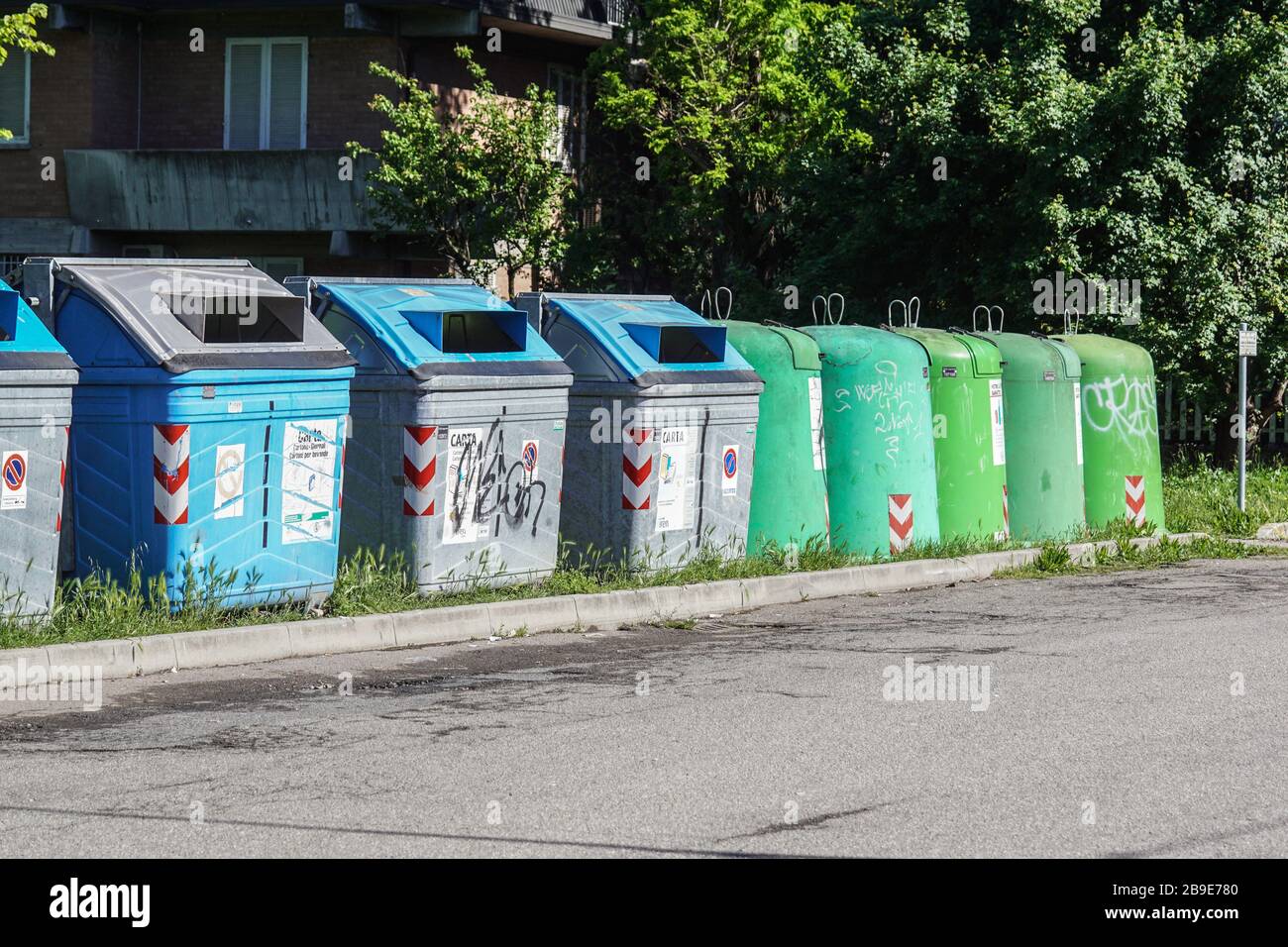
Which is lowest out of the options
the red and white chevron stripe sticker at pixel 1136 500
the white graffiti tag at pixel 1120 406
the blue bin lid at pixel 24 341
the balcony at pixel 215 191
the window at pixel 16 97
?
the red and white chevron stripe sticker at pixel 1136 500

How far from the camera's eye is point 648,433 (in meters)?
11.0

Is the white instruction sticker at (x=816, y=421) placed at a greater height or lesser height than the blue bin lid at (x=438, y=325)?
lesser

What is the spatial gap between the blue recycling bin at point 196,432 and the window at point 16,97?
50.8 feet

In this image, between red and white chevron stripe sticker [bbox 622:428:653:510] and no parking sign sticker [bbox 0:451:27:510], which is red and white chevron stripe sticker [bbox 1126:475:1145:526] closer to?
red and white chevron stripe sticker [bbox 622:428:653:510]

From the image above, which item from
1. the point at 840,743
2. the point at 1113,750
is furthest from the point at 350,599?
the point at 1113,750

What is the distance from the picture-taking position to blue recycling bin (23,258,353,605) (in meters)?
8.93

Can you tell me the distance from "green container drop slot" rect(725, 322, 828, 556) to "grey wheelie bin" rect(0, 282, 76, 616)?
4.90 metres

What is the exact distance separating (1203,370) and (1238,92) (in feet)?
9.57

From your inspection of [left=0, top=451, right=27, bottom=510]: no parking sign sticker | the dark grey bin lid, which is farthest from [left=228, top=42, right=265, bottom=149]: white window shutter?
[left=0, top=451, right=27, bottom=510]: no parking sign sticker

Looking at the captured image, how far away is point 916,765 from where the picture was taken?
6.67 metres

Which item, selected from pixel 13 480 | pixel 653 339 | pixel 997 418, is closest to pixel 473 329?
pixel 653 339

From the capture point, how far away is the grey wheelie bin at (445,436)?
10.0 m

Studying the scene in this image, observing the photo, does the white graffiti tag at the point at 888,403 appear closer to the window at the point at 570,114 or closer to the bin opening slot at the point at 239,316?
the bin opening slot at the point at 239,316

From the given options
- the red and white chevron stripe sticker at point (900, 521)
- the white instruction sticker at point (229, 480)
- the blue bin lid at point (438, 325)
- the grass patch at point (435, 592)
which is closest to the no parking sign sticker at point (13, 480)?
the grass patch at point (435, 592)
